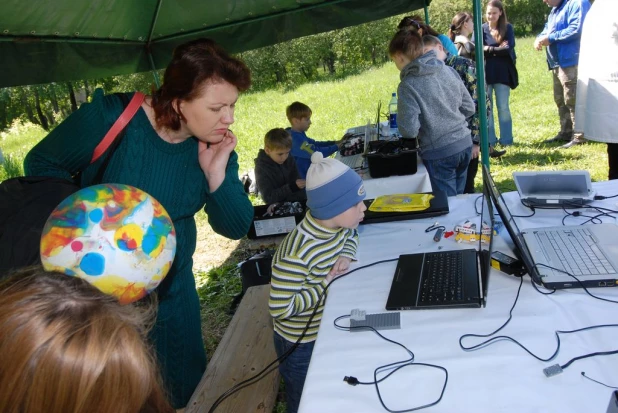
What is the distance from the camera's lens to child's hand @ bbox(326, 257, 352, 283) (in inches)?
72.3

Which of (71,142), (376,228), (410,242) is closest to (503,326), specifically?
(410,242)

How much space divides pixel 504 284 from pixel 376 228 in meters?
0.77

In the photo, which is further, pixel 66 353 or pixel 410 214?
pixel 410 214

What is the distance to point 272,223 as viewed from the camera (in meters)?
3.93

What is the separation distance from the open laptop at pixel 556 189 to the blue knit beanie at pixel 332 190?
90cm

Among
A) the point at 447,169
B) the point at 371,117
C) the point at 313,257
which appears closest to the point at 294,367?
the point at 313,257

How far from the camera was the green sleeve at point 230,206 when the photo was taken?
1.91 meters

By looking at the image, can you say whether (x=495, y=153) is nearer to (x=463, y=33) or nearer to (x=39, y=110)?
(x=463, y=33)

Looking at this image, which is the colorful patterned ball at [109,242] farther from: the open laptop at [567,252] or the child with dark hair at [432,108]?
the child with dark hair at [432,108]

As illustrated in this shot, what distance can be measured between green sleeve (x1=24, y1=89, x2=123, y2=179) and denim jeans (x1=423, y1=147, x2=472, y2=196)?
7.53ft

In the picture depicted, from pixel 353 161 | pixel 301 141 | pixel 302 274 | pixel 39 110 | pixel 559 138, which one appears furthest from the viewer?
pixel 39 110

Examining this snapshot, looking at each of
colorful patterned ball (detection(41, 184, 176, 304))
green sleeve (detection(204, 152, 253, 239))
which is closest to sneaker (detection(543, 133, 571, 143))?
green sleeve (detection(204, 152, 253, 239))

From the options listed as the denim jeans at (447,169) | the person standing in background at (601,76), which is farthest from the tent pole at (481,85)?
the person standing in background at (601,76)

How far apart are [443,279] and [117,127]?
4.11 feet
